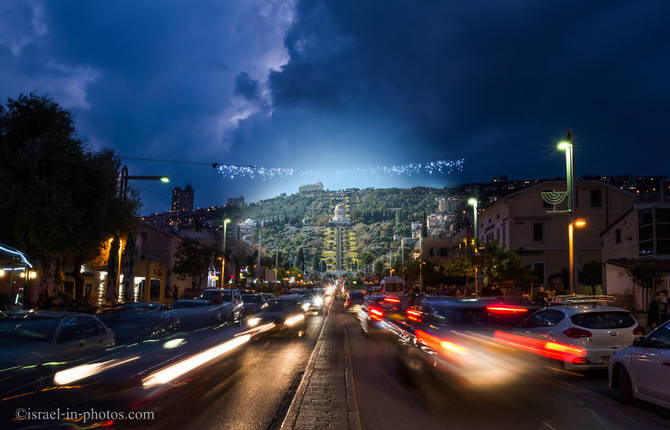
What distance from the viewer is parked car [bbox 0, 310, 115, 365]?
7.16 meters

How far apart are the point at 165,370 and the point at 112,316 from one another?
769 centimetres

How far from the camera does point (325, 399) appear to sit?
8555 mm

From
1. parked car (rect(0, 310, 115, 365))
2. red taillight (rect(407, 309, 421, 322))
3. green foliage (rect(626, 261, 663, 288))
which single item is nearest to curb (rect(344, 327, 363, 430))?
red taillight (rect(407, 309, 421, 322))

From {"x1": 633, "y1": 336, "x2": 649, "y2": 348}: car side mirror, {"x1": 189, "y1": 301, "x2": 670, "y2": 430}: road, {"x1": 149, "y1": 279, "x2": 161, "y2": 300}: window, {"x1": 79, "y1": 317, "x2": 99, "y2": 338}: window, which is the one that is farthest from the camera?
{"x1": 149, "y1": 279, "x2": 161, "y2": 300}: window

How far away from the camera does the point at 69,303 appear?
23344 mm

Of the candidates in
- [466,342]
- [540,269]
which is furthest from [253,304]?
[540,269]

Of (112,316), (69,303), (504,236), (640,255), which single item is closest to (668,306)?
(640,255)

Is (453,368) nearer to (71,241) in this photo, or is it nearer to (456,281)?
(71,241)

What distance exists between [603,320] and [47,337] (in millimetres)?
10583

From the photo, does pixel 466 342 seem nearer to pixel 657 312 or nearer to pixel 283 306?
pixel 657 312

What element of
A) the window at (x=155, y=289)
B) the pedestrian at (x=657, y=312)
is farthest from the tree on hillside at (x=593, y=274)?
the window at (x=155, y=289)

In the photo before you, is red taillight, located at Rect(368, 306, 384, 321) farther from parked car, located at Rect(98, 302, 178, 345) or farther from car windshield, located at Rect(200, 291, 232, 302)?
parked car, located at Rect(98, 302, 178, 345)

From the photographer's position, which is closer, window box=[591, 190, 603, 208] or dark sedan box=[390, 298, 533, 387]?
dark sedan box=[390, 298, 533, 387]

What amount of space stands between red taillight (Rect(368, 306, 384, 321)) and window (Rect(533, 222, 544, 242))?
3356 cm
